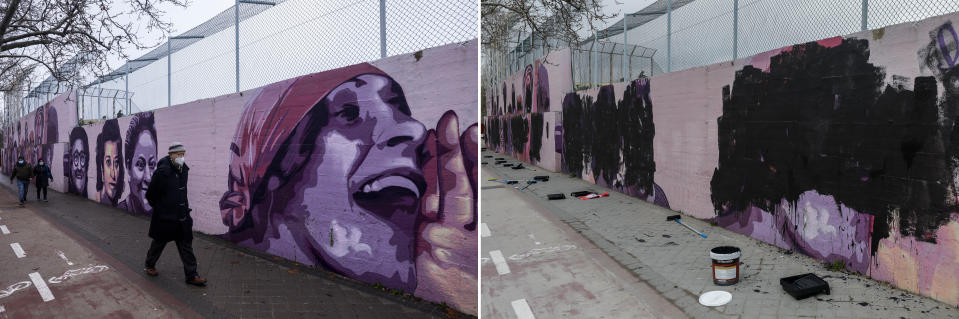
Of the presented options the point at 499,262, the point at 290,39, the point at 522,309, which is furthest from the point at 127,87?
the point at 522,309

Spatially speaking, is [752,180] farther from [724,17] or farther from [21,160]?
[21,160]

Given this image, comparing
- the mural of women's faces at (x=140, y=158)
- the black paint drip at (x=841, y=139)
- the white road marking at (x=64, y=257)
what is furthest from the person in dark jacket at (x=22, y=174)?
the black paint drip at (x=841, y=139)

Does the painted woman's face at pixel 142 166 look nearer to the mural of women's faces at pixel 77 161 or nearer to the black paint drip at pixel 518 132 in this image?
the mural of women's faces at pixel 77 161

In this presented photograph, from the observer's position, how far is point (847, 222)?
5812 mm

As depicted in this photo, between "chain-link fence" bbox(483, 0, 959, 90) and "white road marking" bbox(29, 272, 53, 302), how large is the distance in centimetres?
852

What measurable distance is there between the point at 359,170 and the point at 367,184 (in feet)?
0.65

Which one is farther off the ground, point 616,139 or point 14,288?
point 616,139

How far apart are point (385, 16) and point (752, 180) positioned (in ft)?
16.7

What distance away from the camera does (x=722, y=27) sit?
8219 millimetres

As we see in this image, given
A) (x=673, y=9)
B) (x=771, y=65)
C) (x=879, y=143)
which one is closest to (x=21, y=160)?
(x=673, y=9)

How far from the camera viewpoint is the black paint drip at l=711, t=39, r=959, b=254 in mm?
4965

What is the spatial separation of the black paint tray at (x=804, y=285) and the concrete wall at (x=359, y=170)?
2810 mm

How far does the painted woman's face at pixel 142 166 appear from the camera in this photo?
11.9 meters

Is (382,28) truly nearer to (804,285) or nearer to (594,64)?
(804,285)
